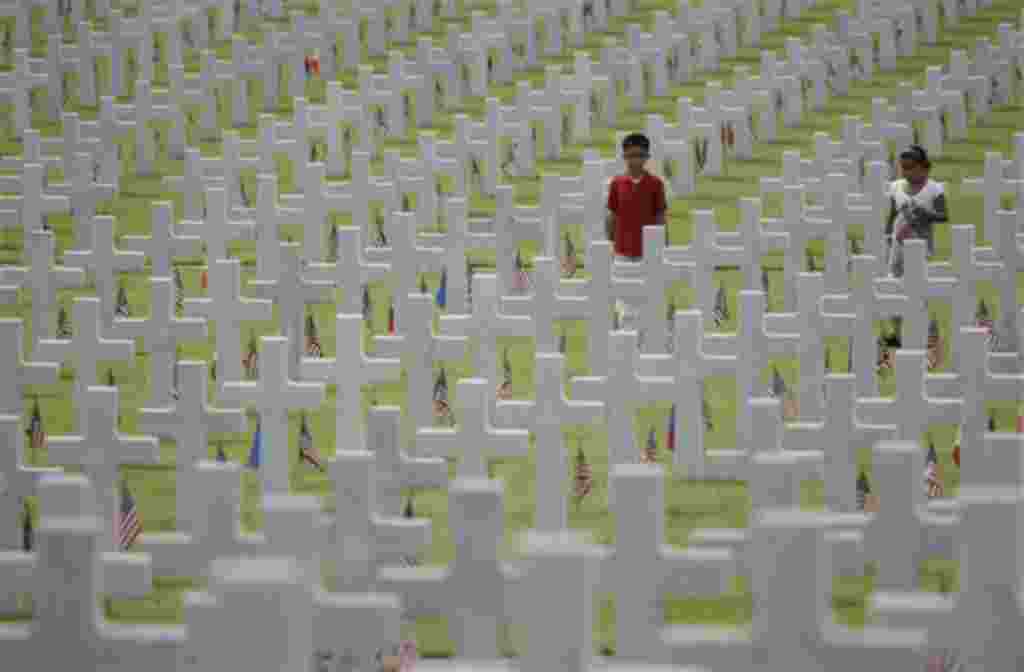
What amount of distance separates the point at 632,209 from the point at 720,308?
77 centimetres

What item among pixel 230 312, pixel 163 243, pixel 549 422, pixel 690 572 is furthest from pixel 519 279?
pixel 690 572

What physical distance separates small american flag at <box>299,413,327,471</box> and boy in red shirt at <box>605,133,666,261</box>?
2.88 metres

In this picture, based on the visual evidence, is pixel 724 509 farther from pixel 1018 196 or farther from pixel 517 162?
pixel 517 162

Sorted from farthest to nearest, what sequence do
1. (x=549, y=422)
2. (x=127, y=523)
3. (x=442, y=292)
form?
(x=442, y=292) < (x=549, y=422) < (x=127, y=523)

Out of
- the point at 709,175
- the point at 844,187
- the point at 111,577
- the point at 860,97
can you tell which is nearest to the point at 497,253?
the point at 844,187

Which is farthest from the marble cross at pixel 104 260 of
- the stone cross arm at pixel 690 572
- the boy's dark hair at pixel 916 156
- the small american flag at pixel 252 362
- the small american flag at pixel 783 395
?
the stone cross arm at pixel 690 572

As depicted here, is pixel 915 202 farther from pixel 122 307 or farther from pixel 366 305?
pixel 122 307

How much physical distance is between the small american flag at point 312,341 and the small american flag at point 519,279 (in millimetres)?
1362

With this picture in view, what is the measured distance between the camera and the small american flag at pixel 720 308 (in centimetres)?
1598

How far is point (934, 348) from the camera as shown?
49.9ft

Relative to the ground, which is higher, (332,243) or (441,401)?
(332,243)

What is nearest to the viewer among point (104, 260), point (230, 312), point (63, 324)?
point (230, 312)

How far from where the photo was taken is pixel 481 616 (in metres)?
9.00

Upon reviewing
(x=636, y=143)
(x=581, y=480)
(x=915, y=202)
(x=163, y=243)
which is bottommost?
(x=581, y=480)
